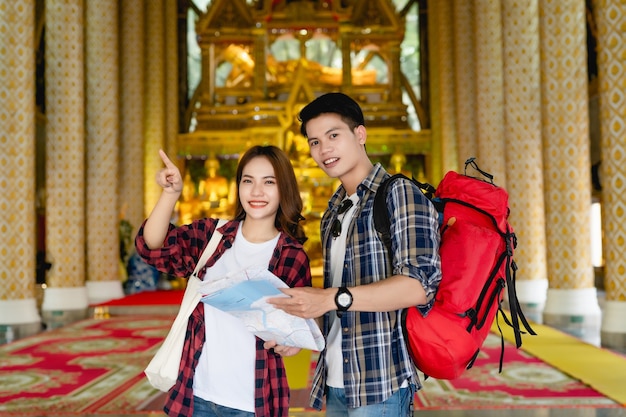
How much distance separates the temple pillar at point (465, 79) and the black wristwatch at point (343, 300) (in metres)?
13.0

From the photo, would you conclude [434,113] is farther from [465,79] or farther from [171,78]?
[171,78]

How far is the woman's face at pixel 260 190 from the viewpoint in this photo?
2.22 m

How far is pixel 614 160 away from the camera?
6883 millimetres

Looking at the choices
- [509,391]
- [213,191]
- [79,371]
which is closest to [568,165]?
[509,391]

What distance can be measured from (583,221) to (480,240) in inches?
300

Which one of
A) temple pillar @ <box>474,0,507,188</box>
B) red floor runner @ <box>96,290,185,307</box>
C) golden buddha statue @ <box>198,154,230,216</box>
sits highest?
temple pillar @ <box>474,0,507,188</box>

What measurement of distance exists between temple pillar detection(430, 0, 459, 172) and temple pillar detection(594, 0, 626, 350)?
9.37 m

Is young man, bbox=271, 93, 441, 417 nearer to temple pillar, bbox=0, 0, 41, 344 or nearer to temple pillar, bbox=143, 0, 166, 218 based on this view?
temple pillar, bbox=0, 0, 41, 344

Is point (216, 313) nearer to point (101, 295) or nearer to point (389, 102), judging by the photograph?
point (101, 295)

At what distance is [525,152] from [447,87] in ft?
21.3

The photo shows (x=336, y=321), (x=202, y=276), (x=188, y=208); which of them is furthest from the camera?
(x=188, y=208)

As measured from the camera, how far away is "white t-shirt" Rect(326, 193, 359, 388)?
6.50ft

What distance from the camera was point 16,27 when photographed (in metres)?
8.81

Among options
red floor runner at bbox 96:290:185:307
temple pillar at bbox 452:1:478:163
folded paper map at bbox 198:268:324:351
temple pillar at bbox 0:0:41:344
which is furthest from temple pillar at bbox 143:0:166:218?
folded paper map at bbox 198:268:324:351
